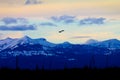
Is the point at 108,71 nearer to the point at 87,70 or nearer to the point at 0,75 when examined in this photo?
the point at 87,70

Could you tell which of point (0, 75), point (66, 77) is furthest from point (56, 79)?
point (0, 75)

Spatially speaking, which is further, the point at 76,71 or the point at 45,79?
the point at 76,71

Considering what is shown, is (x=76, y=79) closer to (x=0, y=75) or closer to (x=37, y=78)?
(x=37, y=78)

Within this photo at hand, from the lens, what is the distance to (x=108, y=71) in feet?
292

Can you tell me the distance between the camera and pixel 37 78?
81.5m

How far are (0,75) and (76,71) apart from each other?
15697mm

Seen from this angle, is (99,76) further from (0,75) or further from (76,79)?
(0,75)

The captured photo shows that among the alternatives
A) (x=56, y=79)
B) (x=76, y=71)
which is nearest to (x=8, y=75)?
(x=56, y=79)

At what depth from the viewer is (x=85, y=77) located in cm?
8338

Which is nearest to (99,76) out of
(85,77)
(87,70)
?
(85,77)

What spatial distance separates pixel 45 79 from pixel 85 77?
22.5 feet

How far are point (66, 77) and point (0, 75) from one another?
1088 centimetres

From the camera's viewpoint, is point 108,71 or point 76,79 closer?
point 76,79

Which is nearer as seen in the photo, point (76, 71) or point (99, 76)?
point (99, 76)
